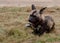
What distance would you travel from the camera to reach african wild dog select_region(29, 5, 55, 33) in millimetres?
7848

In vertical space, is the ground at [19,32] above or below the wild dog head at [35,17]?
below

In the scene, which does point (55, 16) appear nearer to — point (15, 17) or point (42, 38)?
point (15, 17)

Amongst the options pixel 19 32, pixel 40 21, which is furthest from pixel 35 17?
pixel 19 32

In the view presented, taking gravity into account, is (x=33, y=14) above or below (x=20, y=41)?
above

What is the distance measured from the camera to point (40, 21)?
809 cm

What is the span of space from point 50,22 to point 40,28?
0.56 m

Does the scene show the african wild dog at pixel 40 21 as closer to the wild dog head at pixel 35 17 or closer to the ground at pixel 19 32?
the wild dog head at pixel 35 17

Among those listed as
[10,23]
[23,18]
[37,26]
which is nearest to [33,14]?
[37,26]

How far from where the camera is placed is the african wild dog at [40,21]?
785 centimetres

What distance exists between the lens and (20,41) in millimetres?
7551

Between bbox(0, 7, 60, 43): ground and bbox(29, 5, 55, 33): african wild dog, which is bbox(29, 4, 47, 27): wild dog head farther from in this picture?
bbox(0, 7, 60, 43): ground

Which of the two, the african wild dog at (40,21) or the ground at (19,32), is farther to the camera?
the african wild dog at (40,21)

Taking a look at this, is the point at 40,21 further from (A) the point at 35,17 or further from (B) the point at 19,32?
(B) the point at 19,32

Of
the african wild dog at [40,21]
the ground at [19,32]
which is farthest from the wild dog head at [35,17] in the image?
the ground at [19,32]
